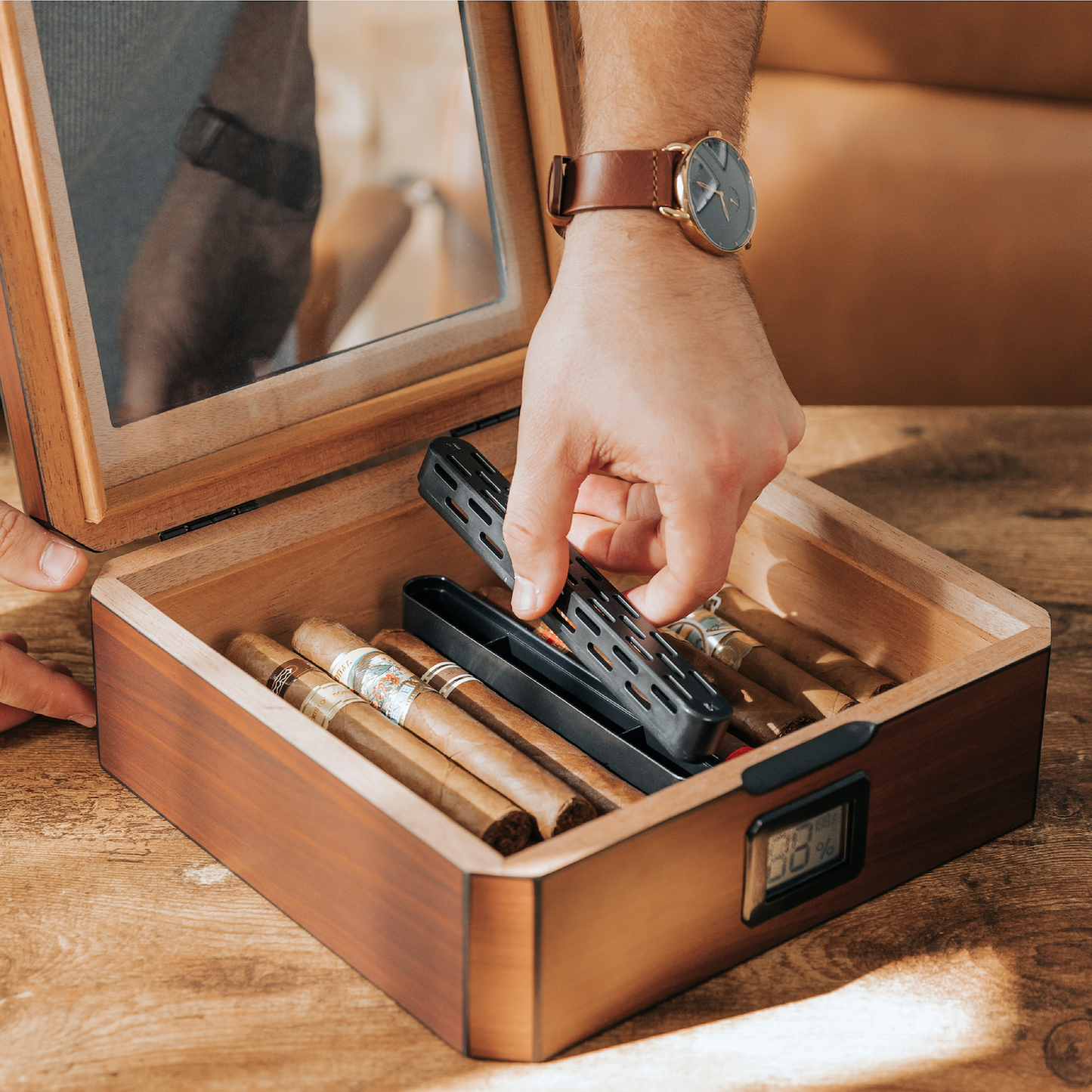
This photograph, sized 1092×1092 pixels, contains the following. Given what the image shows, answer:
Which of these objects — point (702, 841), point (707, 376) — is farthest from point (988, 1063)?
point (707, 376)

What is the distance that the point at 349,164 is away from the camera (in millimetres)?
1161

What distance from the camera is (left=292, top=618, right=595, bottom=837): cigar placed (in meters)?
0.87

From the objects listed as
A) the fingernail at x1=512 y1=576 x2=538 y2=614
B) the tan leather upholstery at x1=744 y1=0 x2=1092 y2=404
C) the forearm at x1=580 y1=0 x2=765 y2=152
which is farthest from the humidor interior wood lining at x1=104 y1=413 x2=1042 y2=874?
the tan leather upholstery at x1=744 y1=0 x2=1092 y2=404

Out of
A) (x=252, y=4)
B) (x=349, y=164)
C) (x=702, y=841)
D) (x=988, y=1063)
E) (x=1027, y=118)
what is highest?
(x=252, y=4)

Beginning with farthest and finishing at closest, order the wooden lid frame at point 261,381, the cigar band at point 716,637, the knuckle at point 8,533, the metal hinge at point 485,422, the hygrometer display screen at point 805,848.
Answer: the metal hinge at point 485,422 < the cigar band at point 716,637 < the knuckle at point 8,533 < the wooden lid frame at point 261,381 < the hygrometer display screen at point 805,848

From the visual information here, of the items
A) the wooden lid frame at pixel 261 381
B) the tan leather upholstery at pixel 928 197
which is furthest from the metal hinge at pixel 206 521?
the tan leather upholstery at pixel 928 197

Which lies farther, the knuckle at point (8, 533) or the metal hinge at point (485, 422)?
the metal hinge at point (485, 422)

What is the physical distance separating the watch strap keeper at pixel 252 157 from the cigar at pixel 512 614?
0.38 m

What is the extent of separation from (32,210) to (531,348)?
364mm

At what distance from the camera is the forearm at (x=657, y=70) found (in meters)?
0.96

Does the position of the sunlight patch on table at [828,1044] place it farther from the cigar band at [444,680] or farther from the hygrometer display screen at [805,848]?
the cigar band at [444,680]

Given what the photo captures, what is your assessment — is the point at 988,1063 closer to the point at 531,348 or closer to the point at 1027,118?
the point at 531,348

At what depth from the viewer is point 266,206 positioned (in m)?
1.12

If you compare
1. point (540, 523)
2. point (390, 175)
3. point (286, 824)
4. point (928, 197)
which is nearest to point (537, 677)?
point (540, 523)
